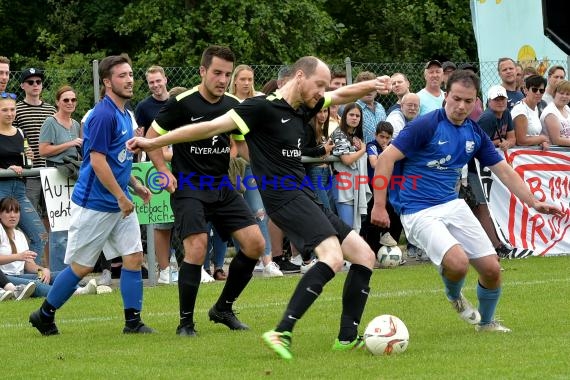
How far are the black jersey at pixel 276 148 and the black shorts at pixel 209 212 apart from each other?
1.12 m

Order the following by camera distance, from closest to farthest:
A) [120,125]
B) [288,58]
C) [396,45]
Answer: [120,125], [288,58], [396,45]

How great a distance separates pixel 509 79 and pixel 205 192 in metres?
7.86

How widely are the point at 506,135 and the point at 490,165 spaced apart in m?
6.40

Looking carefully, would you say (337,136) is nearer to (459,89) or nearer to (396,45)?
(459,89)

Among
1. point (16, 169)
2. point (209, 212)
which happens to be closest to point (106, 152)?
point (209, 212)

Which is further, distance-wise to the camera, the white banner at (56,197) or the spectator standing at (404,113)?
the spectator standing at (404,113)

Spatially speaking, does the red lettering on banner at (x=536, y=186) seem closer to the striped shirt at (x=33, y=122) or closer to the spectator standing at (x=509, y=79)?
the spectator standing at (x=509, y=79)

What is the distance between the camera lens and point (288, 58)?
26.6m

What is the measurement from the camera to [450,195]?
9930mm

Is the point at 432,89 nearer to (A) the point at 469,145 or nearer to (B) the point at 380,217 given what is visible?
(A) the point at 469,145

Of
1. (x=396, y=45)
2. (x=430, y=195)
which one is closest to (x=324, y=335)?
(x=430, y=195)

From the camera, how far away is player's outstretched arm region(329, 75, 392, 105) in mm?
9195

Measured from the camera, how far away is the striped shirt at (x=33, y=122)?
47.9 feet

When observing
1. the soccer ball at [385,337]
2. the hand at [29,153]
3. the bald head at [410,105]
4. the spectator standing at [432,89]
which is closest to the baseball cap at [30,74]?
the hand at [29,153]
